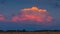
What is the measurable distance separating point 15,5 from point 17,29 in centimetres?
66

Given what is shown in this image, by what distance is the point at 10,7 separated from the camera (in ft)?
25.0

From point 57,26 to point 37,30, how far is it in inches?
22.1

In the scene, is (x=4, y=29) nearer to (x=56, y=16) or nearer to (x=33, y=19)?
(x=33, y=19)

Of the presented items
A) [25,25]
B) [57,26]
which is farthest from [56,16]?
[25,25]

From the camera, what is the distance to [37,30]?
7602 millimetres

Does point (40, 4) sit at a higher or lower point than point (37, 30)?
higher

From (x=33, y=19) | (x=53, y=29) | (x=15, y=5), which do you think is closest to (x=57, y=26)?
(x=53, y=29)

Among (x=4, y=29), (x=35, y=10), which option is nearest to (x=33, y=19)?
(x=35, y=10)

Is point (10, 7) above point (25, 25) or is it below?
above

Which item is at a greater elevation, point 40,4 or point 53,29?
point 40,4

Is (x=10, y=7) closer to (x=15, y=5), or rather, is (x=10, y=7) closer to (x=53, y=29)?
(x=15, y=5)

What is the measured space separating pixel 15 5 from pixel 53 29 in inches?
48.8

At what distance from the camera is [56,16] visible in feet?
25.0

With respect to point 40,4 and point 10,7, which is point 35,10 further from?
point 10,7
